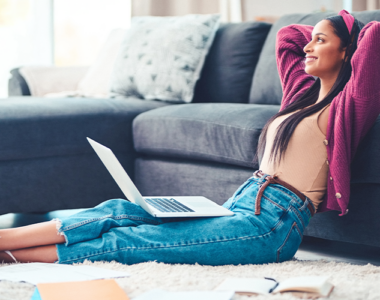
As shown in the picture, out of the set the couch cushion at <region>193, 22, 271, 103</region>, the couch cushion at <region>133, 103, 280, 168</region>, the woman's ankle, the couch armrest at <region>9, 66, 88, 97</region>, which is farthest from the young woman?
the couch armrest at <region>9, 66, 88, 97</region>

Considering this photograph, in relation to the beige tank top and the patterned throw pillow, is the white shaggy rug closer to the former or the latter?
Answer: the beige tank top

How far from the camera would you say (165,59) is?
2.38 meters

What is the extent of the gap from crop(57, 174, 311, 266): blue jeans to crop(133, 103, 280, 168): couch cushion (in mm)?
399

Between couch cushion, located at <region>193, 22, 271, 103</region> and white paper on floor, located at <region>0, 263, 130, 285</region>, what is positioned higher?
couch cushion, located at <region>193, 22, 271, 103</region>

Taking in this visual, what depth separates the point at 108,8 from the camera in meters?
4.04

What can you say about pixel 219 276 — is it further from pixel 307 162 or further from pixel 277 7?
pixel 277 7

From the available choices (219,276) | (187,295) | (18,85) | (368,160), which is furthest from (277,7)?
(187,295)

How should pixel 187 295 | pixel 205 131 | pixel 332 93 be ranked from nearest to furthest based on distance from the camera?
pixel 187 295 < pixel 332 93 < pixel 205 131

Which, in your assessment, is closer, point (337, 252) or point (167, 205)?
point (167, 205)

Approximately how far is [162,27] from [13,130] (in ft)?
3.18

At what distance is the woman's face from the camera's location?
1335mm

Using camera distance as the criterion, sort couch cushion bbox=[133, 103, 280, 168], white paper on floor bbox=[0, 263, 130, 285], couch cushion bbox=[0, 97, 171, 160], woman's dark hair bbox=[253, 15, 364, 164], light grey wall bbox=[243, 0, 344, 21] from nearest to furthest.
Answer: white paper on floor bbox=[0, 263, 130, 285] < woman's dark hair bbox=[253, 15, 364, 164] < couch cushion bbox=[133, 103, 280, 168] < couch cushion bbox=[0, 97, 171, 160] < light grey wall bbox=[243, 0, 344, 21]

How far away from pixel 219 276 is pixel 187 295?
169 mm

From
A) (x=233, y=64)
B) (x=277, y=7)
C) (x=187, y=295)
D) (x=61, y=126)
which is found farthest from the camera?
(x=277, y=7)
